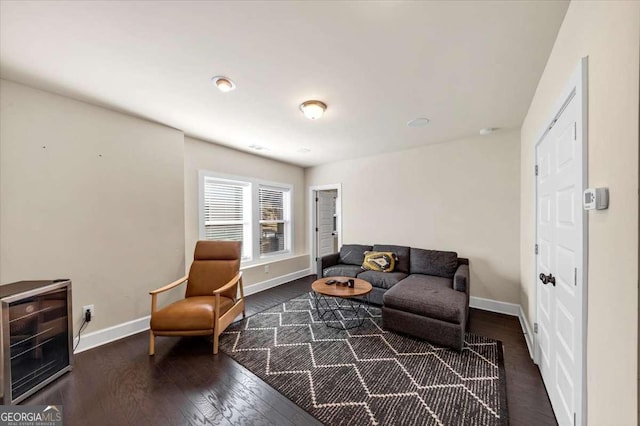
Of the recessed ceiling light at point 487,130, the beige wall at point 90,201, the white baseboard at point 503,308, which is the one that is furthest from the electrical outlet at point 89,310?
the recessed ceiling light at point 487,130

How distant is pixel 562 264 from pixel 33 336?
381 centimetres

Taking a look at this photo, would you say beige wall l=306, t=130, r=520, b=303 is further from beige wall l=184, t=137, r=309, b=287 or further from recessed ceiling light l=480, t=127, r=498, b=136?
A: beige wall l=184, t=137, r=309, b=287

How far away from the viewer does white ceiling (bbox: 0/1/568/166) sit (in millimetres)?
1335

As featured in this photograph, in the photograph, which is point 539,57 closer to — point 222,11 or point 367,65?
point 367,65

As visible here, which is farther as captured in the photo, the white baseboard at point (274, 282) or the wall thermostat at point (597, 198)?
the white baseboard at point (274, 282)

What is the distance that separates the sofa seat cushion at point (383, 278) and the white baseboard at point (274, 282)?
1.76 m

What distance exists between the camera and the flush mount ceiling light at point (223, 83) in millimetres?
1948

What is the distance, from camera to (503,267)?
10.4 ft

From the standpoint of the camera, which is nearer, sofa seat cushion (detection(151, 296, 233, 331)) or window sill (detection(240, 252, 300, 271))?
sofa seat cushion (detection(151, 296, 233, 331))

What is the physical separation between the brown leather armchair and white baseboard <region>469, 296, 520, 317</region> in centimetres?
324

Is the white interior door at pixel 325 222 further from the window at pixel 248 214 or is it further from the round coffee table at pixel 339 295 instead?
the round coffee table at pixel 339 295

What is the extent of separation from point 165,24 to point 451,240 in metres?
3.98

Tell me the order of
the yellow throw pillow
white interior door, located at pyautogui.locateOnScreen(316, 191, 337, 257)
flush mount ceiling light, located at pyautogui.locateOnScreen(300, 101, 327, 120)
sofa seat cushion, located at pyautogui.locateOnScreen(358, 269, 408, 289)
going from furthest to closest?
white interior door, located at pyautogui.locateOnScreen(316, 191, 337, 257)
the yellow throw pillow
sofa seat cushion, located at pyautogui.locateOnScreen(358, 269, 408, 289)
flush mount ceiling light, located at pyautogui.locateOnScreen(300, 101, 327, 120)

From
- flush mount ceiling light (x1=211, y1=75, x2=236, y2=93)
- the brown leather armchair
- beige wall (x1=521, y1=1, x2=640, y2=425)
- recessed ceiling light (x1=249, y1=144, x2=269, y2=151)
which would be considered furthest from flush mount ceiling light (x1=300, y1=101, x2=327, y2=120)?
the brown leather armchair
